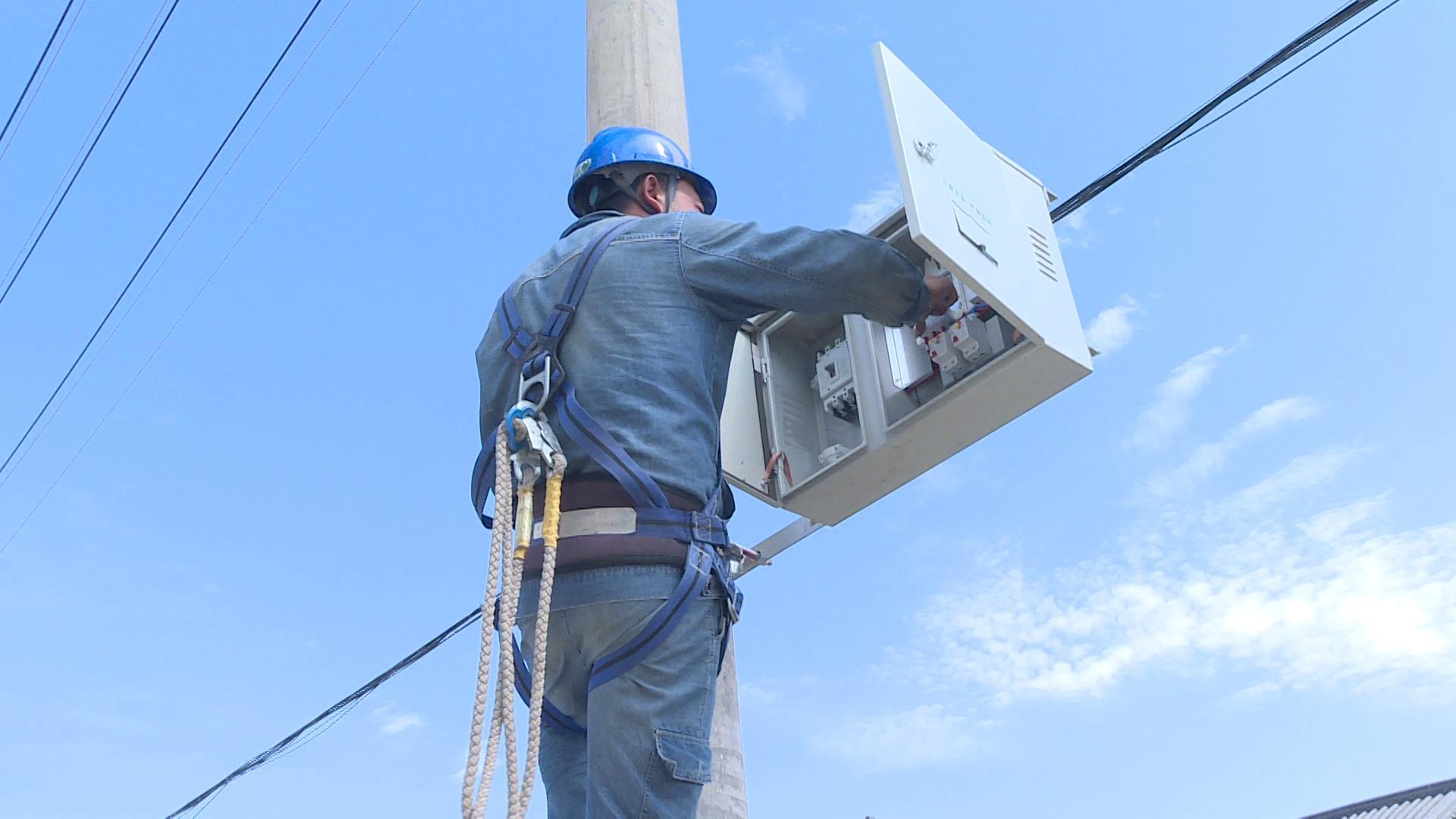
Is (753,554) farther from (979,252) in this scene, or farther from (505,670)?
(505,670)

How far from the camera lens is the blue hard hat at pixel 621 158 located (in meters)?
2.72

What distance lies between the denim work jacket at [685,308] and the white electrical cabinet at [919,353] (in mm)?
137

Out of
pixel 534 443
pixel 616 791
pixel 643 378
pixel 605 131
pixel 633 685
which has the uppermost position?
pixel 605 131

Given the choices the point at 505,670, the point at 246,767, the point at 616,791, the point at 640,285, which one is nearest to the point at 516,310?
the point at 640,285

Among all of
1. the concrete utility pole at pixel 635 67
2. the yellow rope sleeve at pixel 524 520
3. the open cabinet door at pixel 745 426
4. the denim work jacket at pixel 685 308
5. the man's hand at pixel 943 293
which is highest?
the concrete utility pole at pixel 635 67

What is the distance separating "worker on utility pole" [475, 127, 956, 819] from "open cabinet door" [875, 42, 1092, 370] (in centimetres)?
10

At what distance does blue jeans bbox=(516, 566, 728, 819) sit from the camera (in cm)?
193

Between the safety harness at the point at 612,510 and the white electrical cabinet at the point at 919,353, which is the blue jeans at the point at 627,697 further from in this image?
the white electrical cabinet at the point at 919,353

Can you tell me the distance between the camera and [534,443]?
205 cm

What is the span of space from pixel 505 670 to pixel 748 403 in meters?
1.63

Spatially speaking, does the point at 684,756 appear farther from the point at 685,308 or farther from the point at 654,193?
the point at 654,193

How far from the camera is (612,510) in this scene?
2.10 m

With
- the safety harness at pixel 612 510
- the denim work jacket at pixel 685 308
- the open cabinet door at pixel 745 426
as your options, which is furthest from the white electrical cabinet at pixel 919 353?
the safety harness at pixel 612 510

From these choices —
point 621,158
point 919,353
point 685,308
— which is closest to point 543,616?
point 685,308
